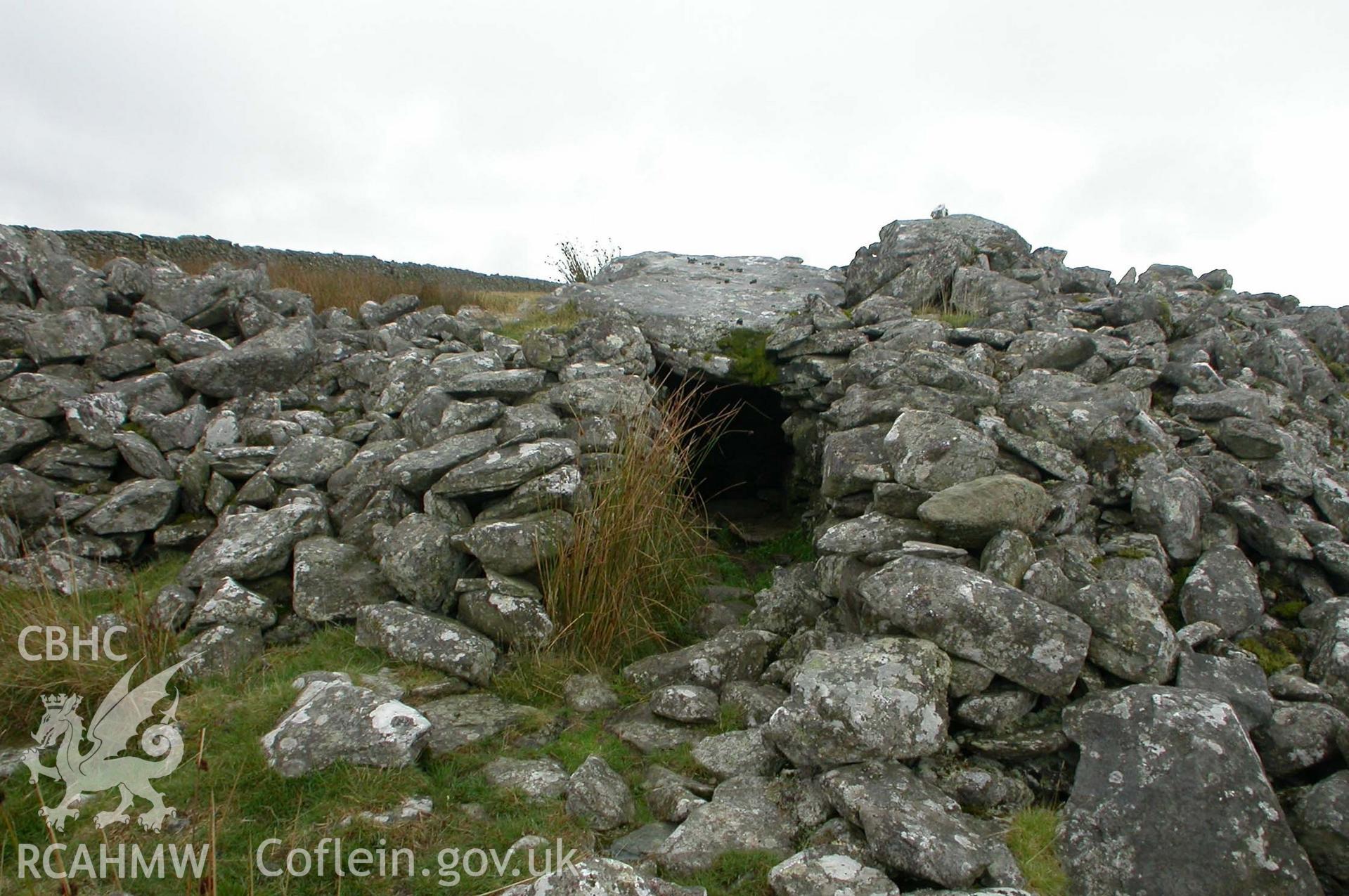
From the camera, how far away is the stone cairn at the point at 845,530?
12.1 ft

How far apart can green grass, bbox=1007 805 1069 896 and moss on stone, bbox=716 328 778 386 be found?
5.05 meters

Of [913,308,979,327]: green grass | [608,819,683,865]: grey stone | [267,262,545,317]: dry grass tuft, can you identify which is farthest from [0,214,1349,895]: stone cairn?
[267,262,545,317]: dry grass tuft

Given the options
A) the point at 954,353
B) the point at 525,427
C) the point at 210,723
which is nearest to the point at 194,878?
the point at 210,723

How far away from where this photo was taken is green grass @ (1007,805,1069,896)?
11.1ft

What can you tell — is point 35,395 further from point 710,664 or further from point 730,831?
point 730,831

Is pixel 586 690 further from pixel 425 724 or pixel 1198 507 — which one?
pixel 1198 507

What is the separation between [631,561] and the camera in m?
5.80

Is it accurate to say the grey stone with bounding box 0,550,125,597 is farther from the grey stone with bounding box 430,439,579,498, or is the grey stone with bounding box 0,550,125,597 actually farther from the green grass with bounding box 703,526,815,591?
the green grass with bounding box 703,526,815,591

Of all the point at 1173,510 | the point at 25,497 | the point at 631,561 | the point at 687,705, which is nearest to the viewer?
the point at 687,705

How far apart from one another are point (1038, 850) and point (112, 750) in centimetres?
428

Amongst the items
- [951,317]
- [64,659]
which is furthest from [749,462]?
[64,659]

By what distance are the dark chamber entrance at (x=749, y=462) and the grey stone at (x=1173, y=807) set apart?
5242 mm

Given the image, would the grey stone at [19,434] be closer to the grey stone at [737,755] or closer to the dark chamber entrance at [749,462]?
the dark chamber entrance at [749,462]

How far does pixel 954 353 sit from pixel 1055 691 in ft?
11.8
